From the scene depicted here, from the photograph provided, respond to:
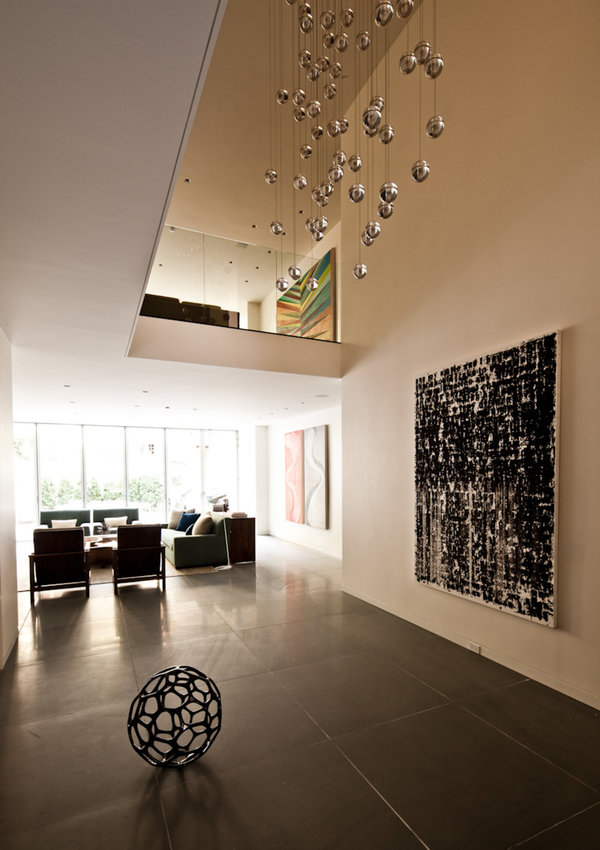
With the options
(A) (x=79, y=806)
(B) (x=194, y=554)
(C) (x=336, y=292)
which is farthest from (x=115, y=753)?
(C) (x=336, y=292)

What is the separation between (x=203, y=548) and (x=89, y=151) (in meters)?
6.97

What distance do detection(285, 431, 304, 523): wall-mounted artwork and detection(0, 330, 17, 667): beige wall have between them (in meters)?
5.90

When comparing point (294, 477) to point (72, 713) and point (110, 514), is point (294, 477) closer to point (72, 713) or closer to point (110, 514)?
point (110, 514)

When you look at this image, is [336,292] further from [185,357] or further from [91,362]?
[91,362]

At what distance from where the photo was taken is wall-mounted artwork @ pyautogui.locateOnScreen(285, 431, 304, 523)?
388 inches

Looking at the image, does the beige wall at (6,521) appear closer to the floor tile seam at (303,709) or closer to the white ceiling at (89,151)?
the white ceiling at (89,151)

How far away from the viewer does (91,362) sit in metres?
5.54

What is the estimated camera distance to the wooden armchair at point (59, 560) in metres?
6.09

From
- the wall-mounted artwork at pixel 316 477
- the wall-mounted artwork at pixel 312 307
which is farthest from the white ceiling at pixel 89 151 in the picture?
the wall-mounted artwork at pixel 316 477

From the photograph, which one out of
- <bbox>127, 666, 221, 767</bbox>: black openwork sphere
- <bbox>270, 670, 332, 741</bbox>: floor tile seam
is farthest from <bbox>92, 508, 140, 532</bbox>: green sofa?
<bbox>127, 666, 221, 767</bbox>: black openwork sphere

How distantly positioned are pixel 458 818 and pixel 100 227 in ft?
11.6

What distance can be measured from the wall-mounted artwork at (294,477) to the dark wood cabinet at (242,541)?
1672 mm

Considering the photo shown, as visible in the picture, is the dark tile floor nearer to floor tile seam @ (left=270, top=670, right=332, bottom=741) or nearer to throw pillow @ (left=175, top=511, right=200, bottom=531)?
floor tile seam @ (left=270, top=670, right=332, bottom=741)

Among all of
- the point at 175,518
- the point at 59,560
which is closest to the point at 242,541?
the point at 175,518
